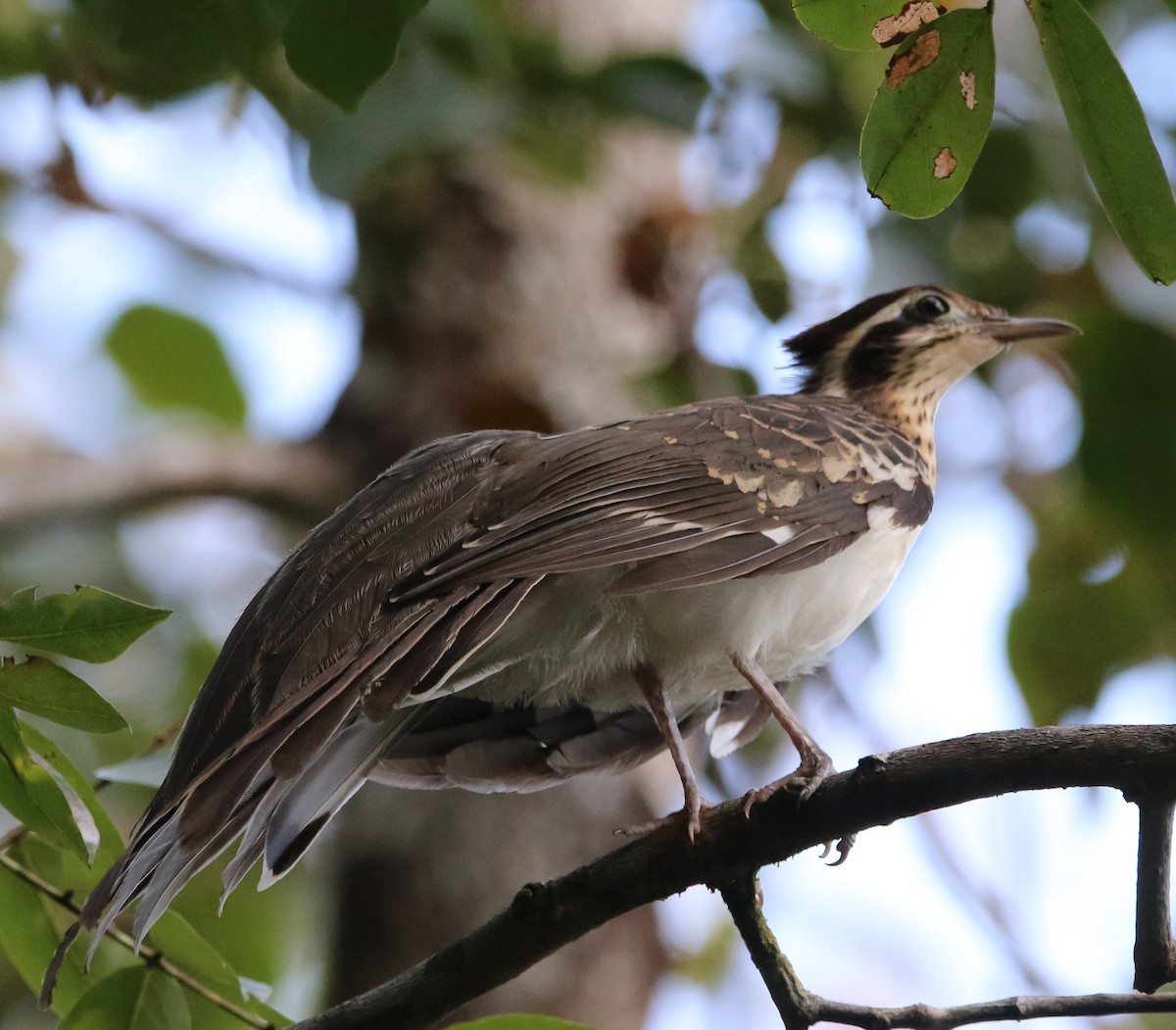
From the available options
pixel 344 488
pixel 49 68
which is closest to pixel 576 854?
pixel 344 488

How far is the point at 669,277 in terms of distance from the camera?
7.34 m

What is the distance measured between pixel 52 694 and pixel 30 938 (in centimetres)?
74

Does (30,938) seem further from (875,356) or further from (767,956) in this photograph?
(875,356)

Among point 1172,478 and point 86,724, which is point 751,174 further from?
point 86,724

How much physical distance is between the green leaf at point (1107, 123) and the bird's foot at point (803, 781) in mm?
1093

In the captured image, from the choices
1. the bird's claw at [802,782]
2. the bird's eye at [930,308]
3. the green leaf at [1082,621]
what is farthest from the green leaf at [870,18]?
the green leaf at [1082,621]

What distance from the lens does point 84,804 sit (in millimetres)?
2814

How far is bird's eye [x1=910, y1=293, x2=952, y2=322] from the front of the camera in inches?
212

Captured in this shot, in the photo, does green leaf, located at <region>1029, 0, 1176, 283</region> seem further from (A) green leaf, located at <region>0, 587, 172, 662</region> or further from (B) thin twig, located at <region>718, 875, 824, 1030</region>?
(A) green leaf, located at <region>0, 587, 172, 662</region>

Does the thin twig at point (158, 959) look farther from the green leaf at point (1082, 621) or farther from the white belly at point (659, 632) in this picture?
the green leaf at point (1082, 621)

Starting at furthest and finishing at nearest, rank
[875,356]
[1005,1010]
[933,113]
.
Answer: [875,356] → [1005,1010] → [933,113]

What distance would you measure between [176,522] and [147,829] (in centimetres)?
737

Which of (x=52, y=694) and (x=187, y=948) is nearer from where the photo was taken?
(x=52, y=694)

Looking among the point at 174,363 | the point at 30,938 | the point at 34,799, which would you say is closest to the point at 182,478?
the point at 174,363
